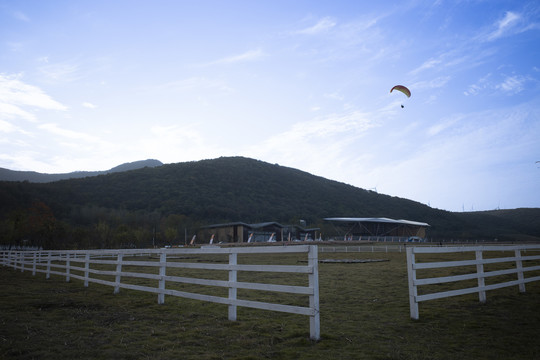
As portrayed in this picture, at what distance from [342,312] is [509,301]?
3.97 m

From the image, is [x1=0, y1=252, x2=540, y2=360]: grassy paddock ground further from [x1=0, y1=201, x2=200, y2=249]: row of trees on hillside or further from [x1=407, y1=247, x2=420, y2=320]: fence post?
[x1=0, y1=201, x2=200, y2=249]: row of trees on hillside

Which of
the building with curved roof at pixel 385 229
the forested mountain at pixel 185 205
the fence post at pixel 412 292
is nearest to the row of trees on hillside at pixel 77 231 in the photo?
the forested mountain at pixel 185 205

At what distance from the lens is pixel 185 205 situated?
288 feet

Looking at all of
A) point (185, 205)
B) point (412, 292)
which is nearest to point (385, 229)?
point (185, 205)

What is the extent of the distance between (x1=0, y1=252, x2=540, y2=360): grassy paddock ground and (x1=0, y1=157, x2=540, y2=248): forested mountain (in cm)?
4932

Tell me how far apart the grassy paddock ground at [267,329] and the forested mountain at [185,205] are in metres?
49.3

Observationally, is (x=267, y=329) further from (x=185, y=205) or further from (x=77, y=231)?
(x=185, y=205)

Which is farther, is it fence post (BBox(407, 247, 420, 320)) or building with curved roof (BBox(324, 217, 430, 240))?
building with curved roof (BBox(324, 217, 430, 240))

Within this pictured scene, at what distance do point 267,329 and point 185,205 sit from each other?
8523 centimetres

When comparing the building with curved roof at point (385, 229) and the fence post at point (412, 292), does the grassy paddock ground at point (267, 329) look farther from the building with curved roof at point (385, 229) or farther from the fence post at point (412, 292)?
the building with curved roof at point (385, 229)

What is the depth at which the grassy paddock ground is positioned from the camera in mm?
4211

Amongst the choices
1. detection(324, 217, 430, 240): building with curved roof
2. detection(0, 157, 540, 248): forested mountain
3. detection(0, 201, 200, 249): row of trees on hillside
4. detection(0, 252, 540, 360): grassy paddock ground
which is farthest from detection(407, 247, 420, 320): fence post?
detection(324, 217, 430, 240): building with curved roof

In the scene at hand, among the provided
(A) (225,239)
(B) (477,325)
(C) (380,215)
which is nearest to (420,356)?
(B) (477,325)

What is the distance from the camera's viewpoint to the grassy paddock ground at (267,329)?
13.8ft
